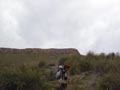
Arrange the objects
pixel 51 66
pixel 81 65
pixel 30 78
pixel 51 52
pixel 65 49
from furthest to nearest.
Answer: pixel 65 49 → pixel 51 52 → pixel 51 66 → pixel 81 65 → pixel 30 78

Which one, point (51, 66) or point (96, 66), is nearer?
point (96, 66)

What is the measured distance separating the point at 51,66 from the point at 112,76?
11.4 meters

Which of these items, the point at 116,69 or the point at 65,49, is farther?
the point at 65,49

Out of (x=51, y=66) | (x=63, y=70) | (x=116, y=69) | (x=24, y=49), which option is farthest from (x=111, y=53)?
(x=63, y=70)

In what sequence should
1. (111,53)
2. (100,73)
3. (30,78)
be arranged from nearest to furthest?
1. (30,78)
2. (100,73)
3. (111,53)

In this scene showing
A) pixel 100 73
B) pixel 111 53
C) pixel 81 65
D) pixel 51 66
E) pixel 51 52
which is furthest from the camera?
pixel 51 52

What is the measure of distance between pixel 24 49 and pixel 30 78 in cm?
2417

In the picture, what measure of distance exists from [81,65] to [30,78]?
31.0ft

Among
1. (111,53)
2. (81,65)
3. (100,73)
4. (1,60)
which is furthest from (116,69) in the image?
(1,60)

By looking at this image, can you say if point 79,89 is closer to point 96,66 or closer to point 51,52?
point 96,66

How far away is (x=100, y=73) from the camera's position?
3381 cm

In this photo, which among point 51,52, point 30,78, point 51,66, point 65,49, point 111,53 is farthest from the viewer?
point 65,49

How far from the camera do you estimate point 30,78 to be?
28031mm

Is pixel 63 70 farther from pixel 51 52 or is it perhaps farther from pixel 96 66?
pixel 51 52
